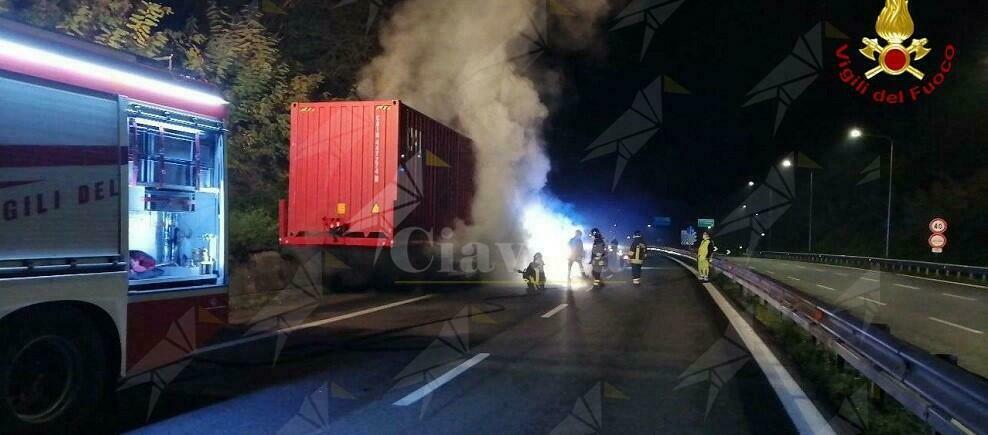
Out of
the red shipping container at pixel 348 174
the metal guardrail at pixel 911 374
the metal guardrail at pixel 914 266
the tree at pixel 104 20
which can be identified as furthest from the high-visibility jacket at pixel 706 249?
the tree at pixel 104 20

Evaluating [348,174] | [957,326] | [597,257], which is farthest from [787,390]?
[597,257]

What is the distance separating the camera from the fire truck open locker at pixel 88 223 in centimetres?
462

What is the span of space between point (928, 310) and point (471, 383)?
12.3 m

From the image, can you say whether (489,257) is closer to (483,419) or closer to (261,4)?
(261,4)

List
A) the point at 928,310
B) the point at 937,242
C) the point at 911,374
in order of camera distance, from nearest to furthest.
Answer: the point at 911,374 → the point at 928,310 → the point at 937,242

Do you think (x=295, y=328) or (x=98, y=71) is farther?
Result: (x=295, y=328)

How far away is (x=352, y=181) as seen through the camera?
14719 mm

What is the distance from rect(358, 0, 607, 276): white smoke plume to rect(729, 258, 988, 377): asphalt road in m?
9.53

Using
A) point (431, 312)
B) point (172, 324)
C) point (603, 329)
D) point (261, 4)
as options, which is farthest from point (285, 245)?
point (172, 324)

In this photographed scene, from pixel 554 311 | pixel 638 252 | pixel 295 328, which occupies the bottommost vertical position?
pixel 554 311

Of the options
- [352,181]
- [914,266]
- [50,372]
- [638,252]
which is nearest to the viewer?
[50,372]

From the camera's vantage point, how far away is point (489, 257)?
21875 mm

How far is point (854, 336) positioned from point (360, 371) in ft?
15.6

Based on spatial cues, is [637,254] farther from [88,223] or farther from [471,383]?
[88,223]
